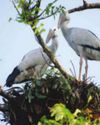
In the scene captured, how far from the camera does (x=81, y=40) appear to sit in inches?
440

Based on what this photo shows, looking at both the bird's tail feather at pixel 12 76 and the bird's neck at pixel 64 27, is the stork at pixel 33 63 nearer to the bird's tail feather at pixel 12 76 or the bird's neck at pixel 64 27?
the bird's tail feather at pixel 12 76

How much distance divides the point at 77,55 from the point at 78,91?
2730mm

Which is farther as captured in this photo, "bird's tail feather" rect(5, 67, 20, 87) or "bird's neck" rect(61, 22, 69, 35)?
"bird's neck" rect(61, 22, 69, 35)

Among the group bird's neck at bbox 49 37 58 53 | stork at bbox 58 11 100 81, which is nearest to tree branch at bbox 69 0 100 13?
stork at bbox 58 11 100 81

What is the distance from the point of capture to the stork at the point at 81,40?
1089cm

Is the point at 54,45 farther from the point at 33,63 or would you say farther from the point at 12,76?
the point at 12,76

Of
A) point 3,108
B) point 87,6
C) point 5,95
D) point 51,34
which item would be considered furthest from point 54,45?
point 5,95

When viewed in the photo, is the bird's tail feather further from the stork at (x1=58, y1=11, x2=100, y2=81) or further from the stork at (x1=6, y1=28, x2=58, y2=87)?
the stork at (x1=58, y1=11, x2=100, y2=81)

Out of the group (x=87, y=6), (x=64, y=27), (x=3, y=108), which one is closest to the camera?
(x=87, y=6)

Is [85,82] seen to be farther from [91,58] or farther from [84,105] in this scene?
[91,58]

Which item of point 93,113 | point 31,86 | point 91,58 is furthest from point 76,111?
point 91,58

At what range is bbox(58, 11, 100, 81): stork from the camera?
10.9m

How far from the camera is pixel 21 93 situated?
861cm

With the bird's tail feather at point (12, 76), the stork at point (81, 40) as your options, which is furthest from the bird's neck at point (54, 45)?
the bird's tail feather at point (12, 76)
